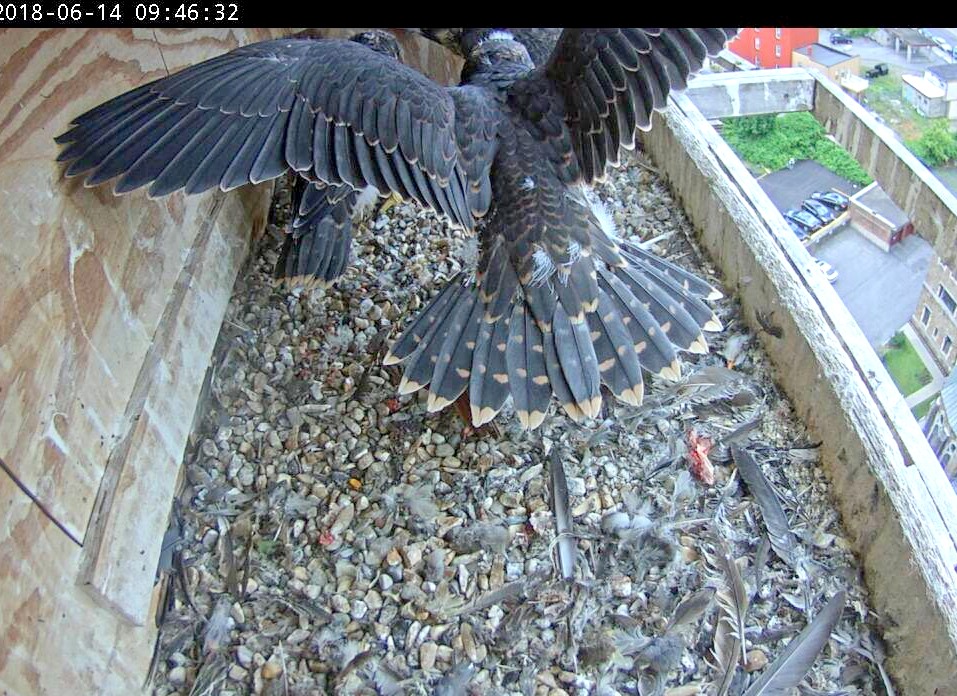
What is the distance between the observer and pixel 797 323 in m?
1.88

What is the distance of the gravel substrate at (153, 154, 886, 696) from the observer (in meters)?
1.52

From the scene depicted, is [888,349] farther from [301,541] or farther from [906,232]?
[301,541]

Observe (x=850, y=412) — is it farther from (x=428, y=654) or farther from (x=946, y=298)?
(x=428, y=654)

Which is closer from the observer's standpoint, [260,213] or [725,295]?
[725,295]

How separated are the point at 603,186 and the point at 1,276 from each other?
1854mm

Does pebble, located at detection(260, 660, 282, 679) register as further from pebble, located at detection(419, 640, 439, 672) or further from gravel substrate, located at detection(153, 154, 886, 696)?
pebble, located at detection(419, 640, 439, 672)

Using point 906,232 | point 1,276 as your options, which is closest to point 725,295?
point 906,232

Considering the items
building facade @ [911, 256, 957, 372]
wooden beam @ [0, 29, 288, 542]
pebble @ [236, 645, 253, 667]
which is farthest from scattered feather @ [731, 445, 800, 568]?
wooden beam @ [0, 29, 288, 542]

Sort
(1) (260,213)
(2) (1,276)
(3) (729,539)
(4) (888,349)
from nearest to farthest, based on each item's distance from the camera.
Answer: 1. (2) (1,276)
2. (3) (729,539)
3. (4) (888,349)
4. (1) (260,213)

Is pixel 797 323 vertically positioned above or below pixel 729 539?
above

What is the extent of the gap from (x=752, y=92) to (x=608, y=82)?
3.94 ft

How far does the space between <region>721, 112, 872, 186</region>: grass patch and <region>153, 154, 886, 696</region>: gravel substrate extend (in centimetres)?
49

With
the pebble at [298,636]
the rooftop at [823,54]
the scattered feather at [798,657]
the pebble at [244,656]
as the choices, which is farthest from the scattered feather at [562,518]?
the rooftop at [823,54]

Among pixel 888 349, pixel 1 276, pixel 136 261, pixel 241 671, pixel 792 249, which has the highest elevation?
pixel 1 276
